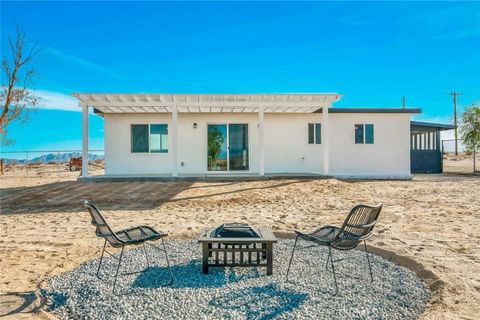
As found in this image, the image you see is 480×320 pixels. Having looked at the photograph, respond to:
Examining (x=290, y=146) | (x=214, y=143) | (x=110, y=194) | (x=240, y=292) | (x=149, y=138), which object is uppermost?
(x=149, y=138)

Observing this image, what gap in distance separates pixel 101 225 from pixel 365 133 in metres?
12.2

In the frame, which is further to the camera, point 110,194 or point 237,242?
point 110,194

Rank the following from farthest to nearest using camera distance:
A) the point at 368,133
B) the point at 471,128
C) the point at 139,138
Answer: the point at 471,128 → the point at 368,133 → the point at 139,138

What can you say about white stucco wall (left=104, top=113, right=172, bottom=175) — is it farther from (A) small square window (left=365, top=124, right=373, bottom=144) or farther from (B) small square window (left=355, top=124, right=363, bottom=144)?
(A) small square window (left=365, top=124, right=373, bottom=144)

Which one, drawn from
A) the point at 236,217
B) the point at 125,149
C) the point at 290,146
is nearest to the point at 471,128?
the point at 290,146

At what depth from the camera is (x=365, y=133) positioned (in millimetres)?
13445

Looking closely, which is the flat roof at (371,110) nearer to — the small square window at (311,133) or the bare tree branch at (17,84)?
the small square window at (311,133)

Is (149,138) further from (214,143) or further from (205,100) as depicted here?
(205,100)

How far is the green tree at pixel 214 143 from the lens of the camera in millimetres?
13148

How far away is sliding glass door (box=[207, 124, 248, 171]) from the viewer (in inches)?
516

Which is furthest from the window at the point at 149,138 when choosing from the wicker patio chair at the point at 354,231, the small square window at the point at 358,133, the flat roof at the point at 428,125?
the flat roof at the point at 428,125

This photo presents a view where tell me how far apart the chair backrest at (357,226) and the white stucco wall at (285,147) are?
1007 cm

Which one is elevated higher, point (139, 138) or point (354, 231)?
point (139, 138)

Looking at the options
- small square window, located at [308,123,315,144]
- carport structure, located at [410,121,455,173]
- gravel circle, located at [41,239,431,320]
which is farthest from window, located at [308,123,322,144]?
gravel circle, located at [41,239,431,320]
